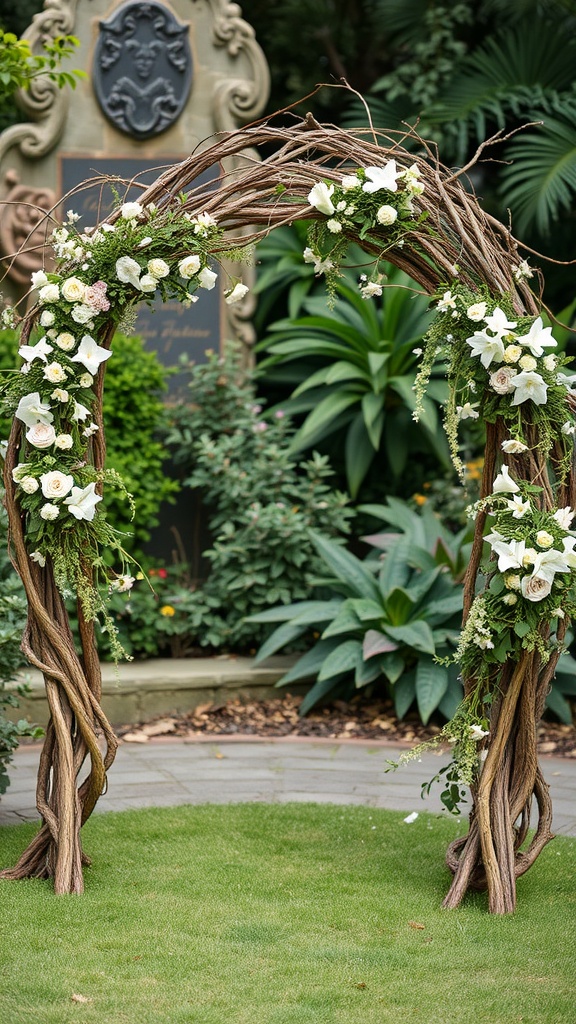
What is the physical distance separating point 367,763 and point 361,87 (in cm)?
642

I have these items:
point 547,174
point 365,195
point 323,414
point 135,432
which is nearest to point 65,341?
point 365,195

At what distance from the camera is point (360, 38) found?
9328 mm

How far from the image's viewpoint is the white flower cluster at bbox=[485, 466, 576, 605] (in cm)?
315

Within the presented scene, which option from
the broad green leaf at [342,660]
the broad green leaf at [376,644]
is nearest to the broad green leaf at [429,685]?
the broad green leaf at [376,644]

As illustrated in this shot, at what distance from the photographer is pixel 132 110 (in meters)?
6.66

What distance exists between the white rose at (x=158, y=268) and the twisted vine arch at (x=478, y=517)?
0.22 feet

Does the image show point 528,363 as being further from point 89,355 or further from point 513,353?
point 89,355

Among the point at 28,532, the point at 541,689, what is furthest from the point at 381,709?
the point at 28,532

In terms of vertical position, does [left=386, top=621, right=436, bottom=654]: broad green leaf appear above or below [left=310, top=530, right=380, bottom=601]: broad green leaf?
below

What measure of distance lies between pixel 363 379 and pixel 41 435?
3.75 metres

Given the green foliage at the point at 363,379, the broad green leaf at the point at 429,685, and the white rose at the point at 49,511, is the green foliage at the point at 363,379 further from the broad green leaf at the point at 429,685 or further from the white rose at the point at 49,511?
the white rose at the point at 49,511

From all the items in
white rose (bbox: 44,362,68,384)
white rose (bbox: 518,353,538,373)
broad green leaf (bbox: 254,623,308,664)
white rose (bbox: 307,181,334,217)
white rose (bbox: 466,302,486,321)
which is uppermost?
white rose (bbox: 307,181,334,217)

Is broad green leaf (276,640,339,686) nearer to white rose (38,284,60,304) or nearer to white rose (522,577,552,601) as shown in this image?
white rose (522,577,552,601)

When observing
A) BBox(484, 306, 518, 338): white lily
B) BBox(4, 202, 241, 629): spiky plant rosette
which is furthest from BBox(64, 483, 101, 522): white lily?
BBox(484, 306, 518, 338): white lily
